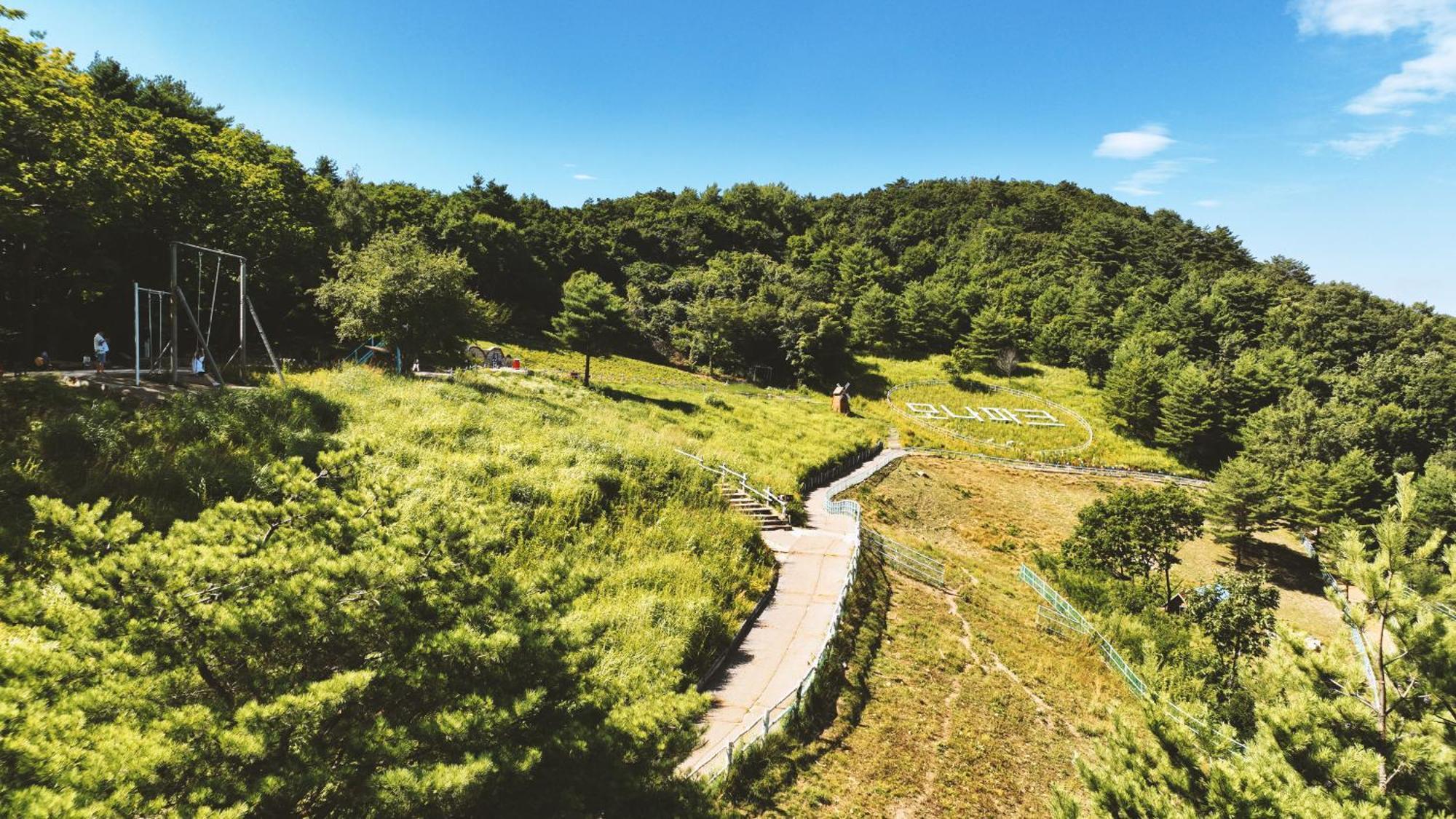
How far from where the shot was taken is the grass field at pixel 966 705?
1112 centimetres

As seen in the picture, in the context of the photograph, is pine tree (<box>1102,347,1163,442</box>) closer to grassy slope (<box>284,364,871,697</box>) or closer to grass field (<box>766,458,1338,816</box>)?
grass field (<box>766,458,1338,816</box>)

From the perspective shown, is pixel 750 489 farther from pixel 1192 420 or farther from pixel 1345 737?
pixel 1192 420

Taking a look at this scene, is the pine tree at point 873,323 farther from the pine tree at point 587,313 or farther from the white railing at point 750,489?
the white railing at point 750,489

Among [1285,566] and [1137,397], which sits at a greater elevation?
[1137,397]

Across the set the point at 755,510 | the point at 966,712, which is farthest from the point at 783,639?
the point at 755,510

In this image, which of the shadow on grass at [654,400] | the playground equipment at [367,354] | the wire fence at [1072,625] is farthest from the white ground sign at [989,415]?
the playground equipment at [367,354]

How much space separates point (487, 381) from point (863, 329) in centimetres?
5199

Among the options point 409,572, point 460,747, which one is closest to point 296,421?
point 409,572

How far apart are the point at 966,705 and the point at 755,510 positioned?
478 inches

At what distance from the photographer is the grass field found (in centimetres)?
1112

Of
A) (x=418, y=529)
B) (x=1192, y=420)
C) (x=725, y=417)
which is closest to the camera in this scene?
(x=418, y=529)

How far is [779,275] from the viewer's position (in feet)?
237

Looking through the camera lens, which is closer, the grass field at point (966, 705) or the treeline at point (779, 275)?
the grass field at point (966, 705)

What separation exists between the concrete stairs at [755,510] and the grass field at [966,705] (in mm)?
5536
